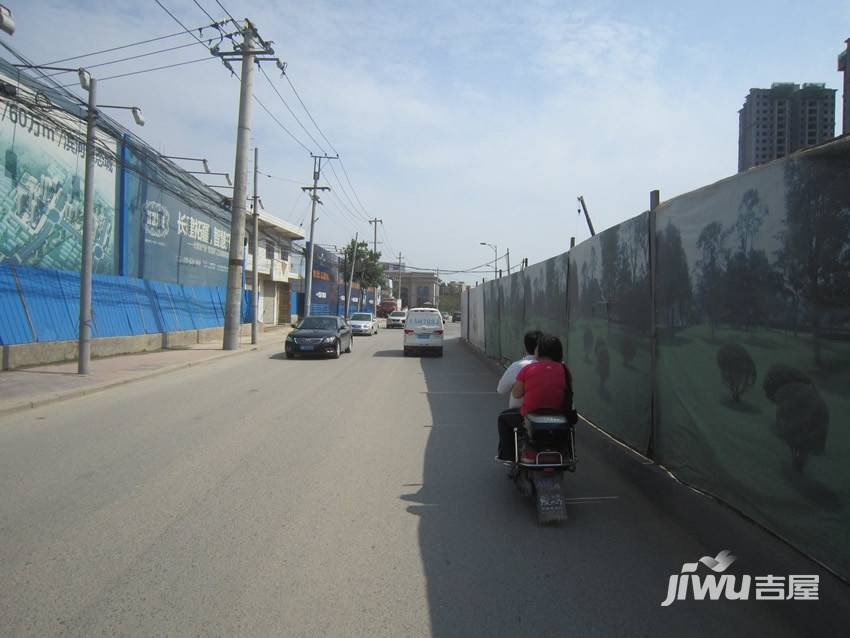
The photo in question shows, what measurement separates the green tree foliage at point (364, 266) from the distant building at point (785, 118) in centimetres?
6118

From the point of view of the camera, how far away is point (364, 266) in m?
68.2

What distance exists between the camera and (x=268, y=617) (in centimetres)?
332

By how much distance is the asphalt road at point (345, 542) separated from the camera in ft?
10.9

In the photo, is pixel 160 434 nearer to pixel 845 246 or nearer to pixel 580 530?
pixel 580 530

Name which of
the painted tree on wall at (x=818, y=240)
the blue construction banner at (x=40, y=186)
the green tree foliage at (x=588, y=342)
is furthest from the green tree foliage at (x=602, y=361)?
the blue construction banner at (x=40, y=186)

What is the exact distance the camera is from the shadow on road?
328cm

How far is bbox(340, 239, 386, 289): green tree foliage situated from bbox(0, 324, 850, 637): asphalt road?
5868cm

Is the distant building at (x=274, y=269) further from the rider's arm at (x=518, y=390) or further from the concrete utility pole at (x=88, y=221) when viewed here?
the rider's arm at (x=518, y=390)

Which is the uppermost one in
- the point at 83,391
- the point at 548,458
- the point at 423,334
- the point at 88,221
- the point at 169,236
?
the point at 169,236

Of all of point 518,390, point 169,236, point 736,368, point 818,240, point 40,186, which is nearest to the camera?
point 818,240

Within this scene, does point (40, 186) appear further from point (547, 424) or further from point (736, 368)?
point (736, 368)

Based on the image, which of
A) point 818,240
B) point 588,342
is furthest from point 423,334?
point 818,240

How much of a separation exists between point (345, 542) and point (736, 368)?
2971 millimetres

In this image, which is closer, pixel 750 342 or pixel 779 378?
pixel 779 378
